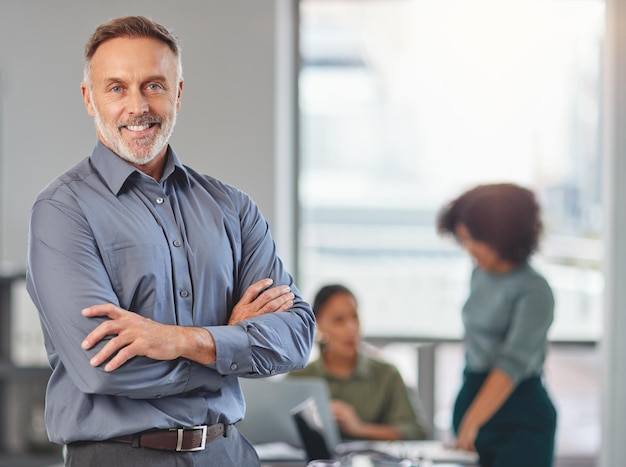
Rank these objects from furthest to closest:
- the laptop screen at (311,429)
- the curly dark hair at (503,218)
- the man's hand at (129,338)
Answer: the curly dark hair at (503,218)
the laptop screen at (311,429)
the man's hand at (129,338)

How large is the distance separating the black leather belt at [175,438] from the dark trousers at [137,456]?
0.01 m

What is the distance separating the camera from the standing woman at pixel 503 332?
328 centimetres

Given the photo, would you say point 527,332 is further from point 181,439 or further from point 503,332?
point 181,439

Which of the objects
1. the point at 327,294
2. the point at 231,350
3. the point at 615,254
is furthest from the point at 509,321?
the point at 231,350

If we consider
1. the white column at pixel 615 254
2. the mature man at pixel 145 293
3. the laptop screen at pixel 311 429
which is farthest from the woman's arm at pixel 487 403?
the mature man at pixel 145 293

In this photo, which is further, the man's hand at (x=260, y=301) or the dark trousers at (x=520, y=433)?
the dark trousers at (x=520, y=433)

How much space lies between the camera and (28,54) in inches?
184

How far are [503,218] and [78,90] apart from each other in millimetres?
2160

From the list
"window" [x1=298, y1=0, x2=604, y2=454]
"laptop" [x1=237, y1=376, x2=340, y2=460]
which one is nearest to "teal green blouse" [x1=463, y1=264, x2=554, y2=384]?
"laptop" [x1=237, y1=376, x2=340, y2=460]

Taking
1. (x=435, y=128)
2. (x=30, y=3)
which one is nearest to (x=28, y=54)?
(x=30, y=3)

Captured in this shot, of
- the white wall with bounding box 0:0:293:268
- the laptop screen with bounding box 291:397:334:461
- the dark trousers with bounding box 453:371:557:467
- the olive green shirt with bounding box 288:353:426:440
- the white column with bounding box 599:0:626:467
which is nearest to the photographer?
the laptop screen with bounding box 291:397:334:461

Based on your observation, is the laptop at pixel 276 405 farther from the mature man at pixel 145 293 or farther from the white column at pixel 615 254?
the white column at pixel 615 254

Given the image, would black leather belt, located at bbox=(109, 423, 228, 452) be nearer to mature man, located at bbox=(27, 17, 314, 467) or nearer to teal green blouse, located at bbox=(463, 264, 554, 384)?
mature man, located at bbox=(27, 17, 314, 467)

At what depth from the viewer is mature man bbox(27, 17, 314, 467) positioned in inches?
67.9
